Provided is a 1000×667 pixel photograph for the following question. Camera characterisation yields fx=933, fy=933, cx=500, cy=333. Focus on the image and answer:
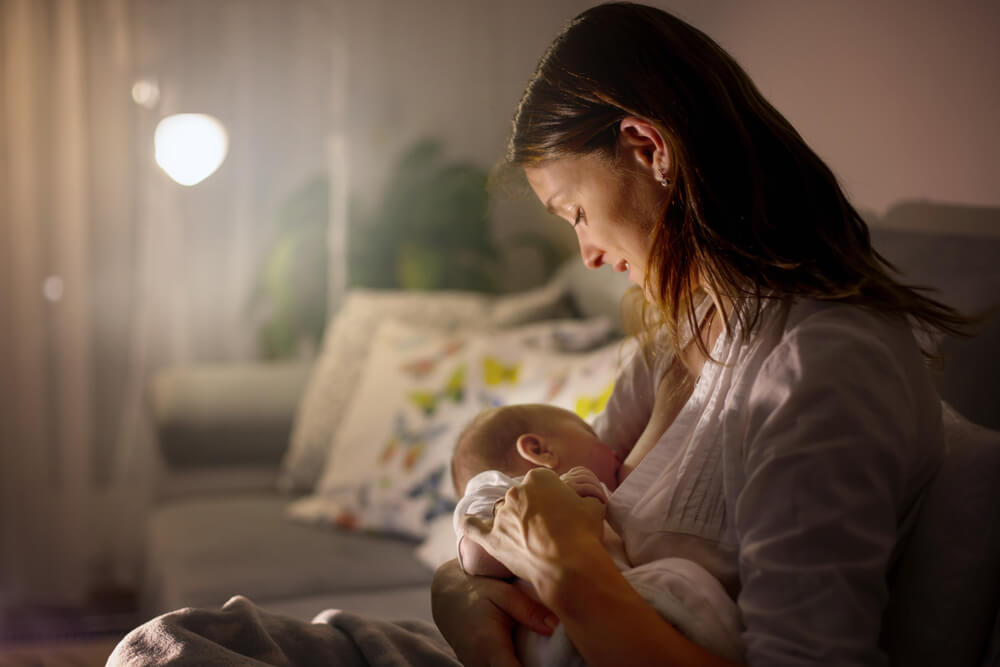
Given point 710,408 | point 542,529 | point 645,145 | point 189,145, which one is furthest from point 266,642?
point 189,145

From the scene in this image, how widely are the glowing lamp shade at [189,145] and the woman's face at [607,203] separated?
2.17 metres

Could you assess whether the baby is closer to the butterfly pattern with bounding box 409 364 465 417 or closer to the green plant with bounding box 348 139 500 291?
the butterfly pattern with bounding box 409 364 465 417

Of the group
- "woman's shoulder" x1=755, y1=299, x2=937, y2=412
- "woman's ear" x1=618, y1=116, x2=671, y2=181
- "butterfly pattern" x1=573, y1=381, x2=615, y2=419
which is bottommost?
"butterfly pattern" x1=573, y1=381, x2=615, y2=419

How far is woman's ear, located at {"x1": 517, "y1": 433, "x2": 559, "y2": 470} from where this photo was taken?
1131 millimetres

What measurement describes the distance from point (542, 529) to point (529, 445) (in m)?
0.36

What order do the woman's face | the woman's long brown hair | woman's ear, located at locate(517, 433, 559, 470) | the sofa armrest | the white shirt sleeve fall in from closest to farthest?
the white shirt sleeve → the woman's long brown hair → the woman's face → woman's ear, located at locate(517, 433, 559, 470) → the sofa armrest

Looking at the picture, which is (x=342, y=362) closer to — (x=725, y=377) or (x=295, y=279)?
(x=295, y=279)

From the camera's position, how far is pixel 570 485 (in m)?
0.95

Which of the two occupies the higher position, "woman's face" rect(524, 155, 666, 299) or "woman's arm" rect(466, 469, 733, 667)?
"woman's face" rect(524, 155, 666, 299)

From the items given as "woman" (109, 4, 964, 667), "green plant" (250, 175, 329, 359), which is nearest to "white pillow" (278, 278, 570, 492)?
"green plant" (250, 175, 329, 359)

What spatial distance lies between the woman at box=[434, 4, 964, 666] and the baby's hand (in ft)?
0.09

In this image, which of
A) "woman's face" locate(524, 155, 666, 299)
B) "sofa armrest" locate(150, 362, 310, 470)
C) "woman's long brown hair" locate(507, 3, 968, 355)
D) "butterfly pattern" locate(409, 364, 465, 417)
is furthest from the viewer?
"sofa armrest" locate(150, 362, 310, 470)

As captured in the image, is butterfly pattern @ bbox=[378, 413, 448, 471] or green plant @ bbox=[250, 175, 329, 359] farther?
green plant @ bbox=[250, 175, 329, 359]

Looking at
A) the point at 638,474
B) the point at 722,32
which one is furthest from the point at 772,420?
the point at 722,32
